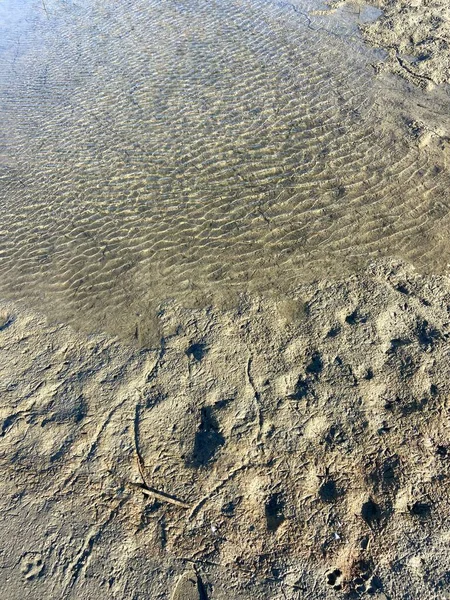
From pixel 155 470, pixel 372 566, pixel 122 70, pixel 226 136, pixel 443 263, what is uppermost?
pixel 122 70

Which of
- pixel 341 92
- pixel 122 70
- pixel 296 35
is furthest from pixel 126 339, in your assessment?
pixel 296 35

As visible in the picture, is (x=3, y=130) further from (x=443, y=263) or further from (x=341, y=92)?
(x=443, y=263)

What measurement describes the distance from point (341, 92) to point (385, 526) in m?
8.41

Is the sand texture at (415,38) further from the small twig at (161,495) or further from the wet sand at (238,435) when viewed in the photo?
the small twig at (161,495)

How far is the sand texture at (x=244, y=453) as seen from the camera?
390cm

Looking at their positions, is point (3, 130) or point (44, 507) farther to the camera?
point (3, 130)

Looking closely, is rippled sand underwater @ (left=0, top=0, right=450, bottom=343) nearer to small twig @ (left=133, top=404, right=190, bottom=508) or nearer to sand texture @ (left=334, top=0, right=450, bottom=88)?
sand texture @ (left=334, top=0, right=450, bottom=88)

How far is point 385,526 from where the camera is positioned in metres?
3.95

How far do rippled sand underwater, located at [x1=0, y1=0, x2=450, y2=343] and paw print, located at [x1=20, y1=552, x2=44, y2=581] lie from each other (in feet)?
8.53

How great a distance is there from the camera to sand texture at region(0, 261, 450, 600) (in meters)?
3.90

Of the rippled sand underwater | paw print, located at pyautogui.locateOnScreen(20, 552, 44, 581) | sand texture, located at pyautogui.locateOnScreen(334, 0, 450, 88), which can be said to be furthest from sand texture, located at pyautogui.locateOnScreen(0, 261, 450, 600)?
sand texture, located at pyautogui.locateOnScreen(334, 0, 450, 88)

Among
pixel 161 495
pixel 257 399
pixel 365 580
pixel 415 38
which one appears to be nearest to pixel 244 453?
pixel 257 399

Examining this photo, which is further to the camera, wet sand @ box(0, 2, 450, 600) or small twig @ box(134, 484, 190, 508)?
small twig @ box(134, 484, 190, 508)

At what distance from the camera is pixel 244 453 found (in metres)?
4.46
